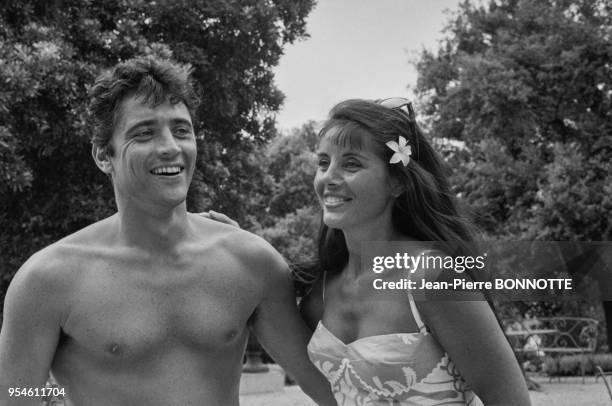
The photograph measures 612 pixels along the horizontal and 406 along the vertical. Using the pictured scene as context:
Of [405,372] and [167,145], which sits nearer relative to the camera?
[405,372]

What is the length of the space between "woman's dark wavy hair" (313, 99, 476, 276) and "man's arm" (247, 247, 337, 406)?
512 millimetres

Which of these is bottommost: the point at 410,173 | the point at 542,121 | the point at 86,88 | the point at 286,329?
the point at 286,329

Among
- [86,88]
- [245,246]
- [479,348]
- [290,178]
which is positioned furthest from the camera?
[290,178]

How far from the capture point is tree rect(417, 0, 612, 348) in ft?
49.2

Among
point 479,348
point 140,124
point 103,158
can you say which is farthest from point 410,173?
point 103,158

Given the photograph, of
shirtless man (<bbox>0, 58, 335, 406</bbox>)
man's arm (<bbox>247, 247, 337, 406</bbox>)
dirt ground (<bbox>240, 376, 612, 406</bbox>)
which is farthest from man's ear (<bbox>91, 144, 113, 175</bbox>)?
dirt ground (<bbox>240, 376, 612, 406</bbox>)

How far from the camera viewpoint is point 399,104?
2750 mm

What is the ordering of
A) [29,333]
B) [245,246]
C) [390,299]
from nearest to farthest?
[390,299], [29,333], [245,246]

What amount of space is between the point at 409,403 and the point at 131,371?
0.92m

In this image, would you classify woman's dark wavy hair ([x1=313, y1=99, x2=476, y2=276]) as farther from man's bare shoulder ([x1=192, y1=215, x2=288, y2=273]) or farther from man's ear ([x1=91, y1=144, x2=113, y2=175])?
man's ear ([x1=91, y1=144, x2=113, y2=175])

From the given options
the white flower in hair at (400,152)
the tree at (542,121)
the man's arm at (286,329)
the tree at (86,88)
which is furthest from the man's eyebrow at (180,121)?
the tree at (542,121)

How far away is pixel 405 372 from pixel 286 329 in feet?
2.07

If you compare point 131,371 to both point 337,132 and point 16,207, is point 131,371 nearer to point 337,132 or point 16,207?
point 337,132

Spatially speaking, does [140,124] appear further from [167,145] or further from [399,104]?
[399,104]
